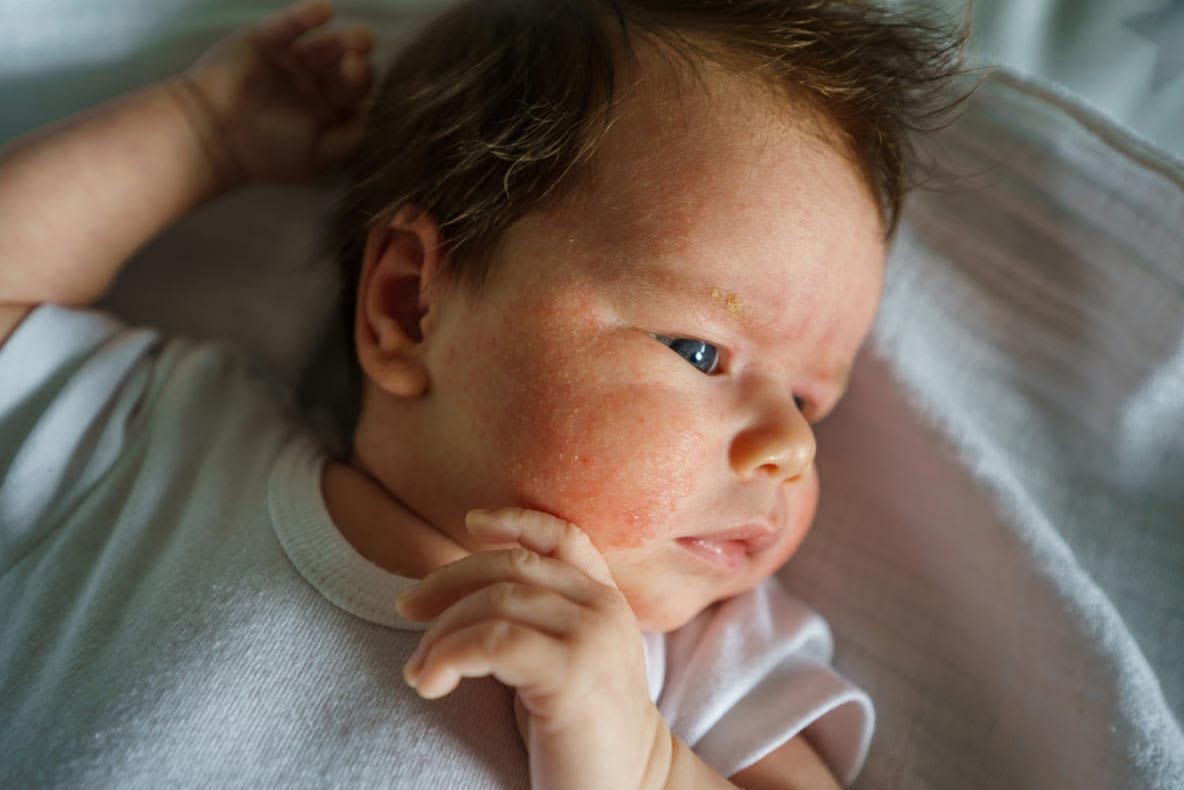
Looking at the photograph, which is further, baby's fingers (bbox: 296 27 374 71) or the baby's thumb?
baby's fingers (bbox: 296 27 374 71)

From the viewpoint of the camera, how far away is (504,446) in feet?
2.75

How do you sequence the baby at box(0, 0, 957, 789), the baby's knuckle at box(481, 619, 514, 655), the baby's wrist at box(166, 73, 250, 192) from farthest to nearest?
the baby's wrist at box(166, 73, 250, 192) → the baby at box(0, 0, 957, 789) → the baby's knuckle at box(481, 619, 514, 655)

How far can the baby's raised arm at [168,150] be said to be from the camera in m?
1.08

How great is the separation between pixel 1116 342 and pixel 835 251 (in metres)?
0.42

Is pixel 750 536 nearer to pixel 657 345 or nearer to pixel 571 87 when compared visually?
pixel 657 345

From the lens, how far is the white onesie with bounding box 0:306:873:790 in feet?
2.57

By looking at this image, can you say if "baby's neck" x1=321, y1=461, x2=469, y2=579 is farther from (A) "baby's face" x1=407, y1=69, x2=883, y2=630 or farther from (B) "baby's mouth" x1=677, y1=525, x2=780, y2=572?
(B) "baby's mouth" x1=677, y1=525, x2=780, y2=572

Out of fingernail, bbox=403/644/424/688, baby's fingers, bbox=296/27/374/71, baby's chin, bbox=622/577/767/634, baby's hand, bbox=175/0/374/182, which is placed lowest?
baby's chin, bbox=622/577/767/634

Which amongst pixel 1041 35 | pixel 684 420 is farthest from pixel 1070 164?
pixel 684 420

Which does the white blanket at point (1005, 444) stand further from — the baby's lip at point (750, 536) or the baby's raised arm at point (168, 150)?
the baby's lip at point (750, 536)

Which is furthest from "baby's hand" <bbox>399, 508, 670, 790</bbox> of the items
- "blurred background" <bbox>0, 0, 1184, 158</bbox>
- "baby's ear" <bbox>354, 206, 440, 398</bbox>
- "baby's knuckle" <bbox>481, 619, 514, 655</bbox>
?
"blurred background" <bbox>0, 0, 1184, 158</bbox>

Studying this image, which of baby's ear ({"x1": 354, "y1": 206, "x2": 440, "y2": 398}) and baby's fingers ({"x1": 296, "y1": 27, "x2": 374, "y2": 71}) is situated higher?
baby's fingers ({"x1": 296, "y1": 27, "x2": 374, "y2": 71})

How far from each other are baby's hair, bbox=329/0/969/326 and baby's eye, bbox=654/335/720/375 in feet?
0.57

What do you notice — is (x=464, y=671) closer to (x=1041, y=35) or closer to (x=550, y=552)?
(x=550, y=552)
